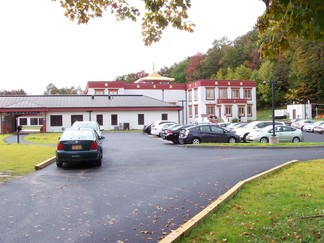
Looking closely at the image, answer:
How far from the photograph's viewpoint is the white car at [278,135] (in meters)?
26.0

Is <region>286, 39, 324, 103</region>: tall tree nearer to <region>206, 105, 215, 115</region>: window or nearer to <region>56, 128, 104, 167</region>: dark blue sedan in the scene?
<region>206, 105, 215, 115</region>: window

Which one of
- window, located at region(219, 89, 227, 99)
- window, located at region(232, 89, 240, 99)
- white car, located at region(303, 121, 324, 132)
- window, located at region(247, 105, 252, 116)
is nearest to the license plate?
white car, located at region(303, 121, 324, 132)

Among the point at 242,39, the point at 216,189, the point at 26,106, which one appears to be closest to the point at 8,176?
the point at 216,189

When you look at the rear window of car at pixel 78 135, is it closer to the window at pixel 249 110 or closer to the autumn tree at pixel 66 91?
the window at pixel 249 110

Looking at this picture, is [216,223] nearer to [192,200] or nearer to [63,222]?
[192,200]

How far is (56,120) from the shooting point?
51.3 metres

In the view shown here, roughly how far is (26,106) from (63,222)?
45.0 meters

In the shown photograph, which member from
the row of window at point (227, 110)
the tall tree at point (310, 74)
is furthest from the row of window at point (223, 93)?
the tall tree at point (310, 74)

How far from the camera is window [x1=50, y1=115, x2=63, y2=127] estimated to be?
5117 centimetres

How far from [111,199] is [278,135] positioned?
1993 centimetres

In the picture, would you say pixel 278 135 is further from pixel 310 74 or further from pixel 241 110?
pixel 310 74

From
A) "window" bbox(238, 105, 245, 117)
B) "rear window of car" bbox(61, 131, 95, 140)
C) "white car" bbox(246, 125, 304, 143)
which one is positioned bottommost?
"white car" bbox(246, 125, 304, 143)

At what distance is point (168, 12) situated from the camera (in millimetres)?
8172

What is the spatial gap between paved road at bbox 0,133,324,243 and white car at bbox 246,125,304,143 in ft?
39.7
